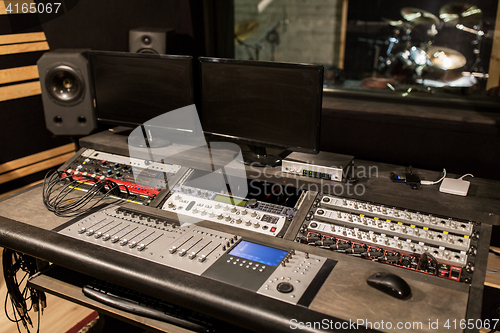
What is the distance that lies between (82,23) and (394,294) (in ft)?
7.82

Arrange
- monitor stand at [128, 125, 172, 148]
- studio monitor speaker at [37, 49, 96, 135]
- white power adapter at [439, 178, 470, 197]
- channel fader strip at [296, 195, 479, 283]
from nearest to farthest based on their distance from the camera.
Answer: channel fader strip at [296, 195, 479, 283]
white power adapter at [439, 178, 470, 197]
monitor stand at [128, 125, 172, 148]
studio monitor speaker at [37, 49, 96, 135]

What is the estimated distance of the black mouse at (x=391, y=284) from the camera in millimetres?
1041

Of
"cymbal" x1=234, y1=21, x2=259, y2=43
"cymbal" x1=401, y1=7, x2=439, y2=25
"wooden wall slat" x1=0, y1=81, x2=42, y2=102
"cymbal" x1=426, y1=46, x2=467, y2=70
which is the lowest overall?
"wooden wall slat" x1=0, y1=81, x2=42, y2=102

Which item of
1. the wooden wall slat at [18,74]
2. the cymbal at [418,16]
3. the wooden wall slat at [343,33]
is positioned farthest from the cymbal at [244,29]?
the wooden wall slat at [18,74]

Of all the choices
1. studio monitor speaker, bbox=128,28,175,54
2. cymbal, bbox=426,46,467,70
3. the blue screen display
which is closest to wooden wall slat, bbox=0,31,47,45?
studio monitor speaker, bbox=128,28,175,54

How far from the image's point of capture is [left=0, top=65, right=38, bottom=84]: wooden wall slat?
2.29 meters

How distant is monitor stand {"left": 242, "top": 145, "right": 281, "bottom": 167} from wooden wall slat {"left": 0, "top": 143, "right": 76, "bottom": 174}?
62.6 inches

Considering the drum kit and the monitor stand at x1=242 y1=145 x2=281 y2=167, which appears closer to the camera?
the monitor stand at x1=242 y1=145 x2=281 y2=167

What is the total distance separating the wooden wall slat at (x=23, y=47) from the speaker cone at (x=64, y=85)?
49 centimetres

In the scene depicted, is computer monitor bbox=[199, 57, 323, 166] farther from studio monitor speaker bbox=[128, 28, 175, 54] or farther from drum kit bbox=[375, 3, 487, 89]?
drum kit bbox=[375, 3, 487, 89]

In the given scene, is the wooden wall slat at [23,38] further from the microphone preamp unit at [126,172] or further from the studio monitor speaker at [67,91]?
the microphone preamp unit at [126,172]

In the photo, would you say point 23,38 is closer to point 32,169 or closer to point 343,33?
point 32,169

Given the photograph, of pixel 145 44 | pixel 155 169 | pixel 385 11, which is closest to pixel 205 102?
pixel 155 169

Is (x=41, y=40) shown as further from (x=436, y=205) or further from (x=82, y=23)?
(x=436, y=205)
